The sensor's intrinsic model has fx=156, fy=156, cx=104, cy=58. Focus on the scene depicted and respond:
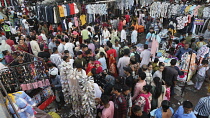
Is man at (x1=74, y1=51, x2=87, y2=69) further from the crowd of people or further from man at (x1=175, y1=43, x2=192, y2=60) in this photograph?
man at (x1=175, y1=43, x2=192, y2=60)

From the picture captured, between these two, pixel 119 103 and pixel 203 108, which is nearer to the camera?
pixel 203 108

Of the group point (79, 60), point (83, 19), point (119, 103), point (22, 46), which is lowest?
point (119, 103)

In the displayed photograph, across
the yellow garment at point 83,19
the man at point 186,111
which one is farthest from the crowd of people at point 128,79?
the yellow garment at point 83,19

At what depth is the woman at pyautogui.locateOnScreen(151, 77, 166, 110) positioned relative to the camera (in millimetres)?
3926

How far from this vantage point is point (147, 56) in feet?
19.2

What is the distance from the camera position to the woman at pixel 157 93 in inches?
155

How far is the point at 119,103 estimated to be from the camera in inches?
143

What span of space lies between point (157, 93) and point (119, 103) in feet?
3.40

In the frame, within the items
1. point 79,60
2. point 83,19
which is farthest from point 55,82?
point 83,19

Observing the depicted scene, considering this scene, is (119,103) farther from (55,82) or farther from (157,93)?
(55,82)

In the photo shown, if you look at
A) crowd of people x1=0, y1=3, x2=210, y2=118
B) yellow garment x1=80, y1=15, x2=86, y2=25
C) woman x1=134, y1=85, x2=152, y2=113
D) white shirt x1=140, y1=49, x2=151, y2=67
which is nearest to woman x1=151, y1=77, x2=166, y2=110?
crowd of people x1=0, y1=3, x2=210, y2=118

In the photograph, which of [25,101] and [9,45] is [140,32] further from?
[25,101]

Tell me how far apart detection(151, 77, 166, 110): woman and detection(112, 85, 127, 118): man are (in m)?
0.89

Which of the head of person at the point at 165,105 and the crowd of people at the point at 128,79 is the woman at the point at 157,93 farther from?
the head of person at the point at 165,105
